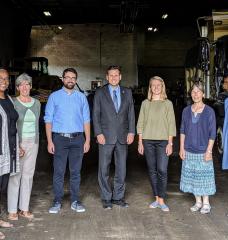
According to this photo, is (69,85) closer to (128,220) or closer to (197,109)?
(197,109)

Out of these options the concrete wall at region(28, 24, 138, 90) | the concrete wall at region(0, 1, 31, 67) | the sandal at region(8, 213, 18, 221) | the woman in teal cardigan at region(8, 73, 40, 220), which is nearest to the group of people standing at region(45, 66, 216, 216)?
the woman in teal cardigan at region(8, 73, 40, 220)

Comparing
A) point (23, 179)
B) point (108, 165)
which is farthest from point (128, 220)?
point (23, 179)

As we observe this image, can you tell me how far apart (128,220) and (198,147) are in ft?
3.86

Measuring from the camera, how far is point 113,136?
5203 mm

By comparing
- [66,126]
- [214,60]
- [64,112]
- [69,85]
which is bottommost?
[66,126]

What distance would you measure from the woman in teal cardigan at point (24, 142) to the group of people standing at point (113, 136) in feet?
0.04

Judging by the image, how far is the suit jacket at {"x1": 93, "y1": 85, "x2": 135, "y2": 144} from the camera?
520 centimetres

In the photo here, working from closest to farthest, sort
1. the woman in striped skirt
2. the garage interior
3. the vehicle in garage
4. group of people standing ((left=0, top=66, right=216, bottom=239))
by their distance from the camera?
the garage interior < group of people standing ((left=0, top=66, right=216, bottom=239)) < the woman in striped skirt < the vehicle in garage

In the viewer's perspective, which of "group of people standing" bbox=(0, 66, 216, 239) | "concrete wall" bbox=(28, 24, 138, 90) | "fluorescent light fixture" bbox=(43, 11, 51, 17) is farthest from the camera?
"concrete wall" bbox=(28, 24, 138, 90)

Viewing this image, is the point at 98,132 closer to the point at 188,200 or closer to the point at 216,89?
the point at 188,200

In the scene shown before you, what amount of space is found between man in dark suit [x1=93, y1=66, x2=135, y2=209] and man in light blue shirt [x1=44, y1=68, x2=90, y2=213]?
0.19 m

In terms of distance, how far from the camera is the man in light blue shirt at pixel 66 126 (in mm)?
5039

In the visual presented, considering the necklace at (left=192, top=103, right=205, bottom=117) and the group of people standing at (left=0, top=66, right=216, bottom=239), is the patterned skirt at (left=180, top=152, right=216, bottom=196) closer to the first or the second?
the group of people standing at (left=0, top=66, right=216, bottom=239)

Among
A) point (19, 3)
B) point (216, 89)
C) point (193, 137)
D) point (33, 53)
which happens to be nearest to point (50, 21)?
point (33, 53)
